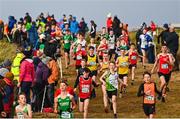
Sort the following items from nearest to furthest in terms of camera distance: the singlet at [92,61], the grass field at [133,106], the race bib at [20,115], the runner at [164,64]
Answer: the race bib at [20,115]
the grass field at [133,106]
the runner at [164,64]
the singlet at [92,61]

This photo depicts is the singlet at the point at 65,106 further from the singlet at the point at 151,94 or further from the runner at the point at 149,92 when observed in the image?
the singlet at the point at 151,94

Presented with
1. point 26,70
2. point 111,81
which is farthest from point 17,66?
point 111,81

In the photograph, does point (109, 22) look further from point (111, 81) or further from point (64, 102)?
point (64, 102)

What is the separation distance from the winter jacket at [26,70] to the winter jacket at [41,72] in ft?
1.86

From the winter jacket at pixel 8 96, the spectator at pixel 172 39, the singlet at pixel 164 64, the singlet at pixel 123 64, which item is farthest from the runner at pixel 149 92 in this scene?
the spectator at pixel 172 39

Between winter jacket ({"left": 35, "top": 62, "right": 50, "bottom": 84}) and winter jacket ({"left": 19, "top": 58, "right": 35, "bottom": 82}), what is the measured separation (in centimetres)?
57

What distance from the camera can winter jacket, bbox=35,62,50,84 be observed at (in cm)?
1842

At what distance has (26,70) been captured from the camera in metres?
17.7

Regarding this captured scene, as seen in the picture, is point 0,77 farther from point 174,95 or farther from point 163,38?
point 163,38

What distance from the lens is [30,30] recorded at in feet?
110

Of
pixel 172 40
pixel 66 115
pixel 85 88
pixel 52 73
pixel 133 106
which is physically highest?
pixel 172 40

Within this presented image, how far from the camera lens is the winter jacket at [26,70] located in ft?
57.8

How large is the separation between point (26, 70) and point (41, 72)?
88cm

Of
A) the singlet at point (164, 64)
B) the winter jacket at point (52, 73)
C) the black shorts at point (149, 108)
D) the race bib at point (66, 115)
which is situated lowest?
the race bib at point (66, 115)
